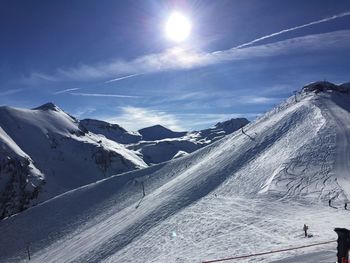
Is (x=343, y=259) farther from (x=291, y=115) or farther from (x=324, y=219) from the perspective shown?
(x=291, y=115)

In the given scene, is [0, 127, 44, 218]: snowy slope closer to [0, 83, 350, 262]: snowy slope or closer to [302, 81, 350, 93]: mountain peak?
[0, 83, 350, 262]: snowy slope

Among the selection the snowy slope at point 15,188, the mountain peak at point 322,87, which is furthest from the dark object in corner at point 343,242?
the snowy slope at point 15,188

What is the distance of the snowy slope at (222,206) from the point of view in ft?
101

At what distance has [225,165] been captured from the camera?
64.8 metres

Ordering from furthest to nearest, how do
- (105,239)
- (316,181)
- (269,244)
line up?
1. (105,239)
2. (316,181)
3. (269,244)

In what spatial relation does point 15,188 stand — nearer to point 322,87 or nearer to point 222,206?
point 322,87

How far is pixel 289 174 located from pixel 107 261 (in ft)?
73.0

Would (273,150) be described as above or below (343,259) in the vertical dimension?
above

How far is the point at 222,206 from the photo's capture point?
4409 centimetres

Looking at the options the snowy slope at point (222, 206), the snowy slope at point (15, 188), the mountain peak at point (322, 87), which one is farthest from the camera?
the snowy slope at point (15, 188)

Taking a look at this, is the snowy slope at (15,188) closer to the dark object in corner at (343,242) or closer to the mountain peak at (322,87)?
the mountain peak at (322,87)

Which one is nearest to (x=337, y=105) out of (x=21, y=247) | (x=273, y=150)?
(x=273, y=150)

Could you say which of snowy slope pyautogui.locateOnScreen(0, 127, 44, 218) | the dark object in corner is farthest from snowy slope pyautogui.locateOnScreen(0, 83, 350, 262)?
snowy slope pyautogui.locateOnScreen(0, 127, 44, 218)

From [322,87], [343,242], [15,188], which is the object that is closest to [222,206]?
[343,242]
